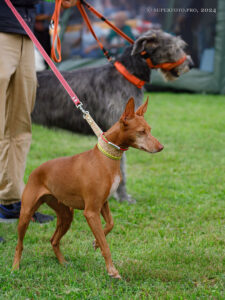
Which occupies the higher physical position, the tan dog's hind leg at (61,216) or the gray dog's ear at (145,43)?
the gray dog's ear at (145,43)

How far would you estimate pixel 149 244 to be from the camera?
3.58 metres

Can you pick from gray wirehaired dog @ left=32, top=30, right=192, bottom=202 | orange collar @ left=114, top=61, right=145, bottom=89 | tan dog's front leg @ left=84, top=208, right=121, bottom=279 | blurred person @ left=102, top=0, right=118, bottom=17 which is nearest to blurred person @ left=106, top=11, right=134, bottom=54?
blurred person @ left=102, top=0, right=118, bottom=17

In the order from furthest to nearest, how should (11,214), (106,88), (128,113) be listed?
(106,88) → (11,214) → (128,113)

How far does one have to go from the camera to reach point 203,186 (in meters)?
5.20

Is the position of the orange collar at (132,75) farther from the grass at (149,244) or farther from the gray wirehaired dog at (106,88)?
the grass at (149,244)

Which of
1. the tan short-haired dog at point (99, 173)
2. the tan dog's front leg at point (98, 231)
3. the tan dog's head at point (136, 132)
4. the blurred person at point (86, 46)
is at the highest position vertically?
the tan dog's head at point (136, 132)

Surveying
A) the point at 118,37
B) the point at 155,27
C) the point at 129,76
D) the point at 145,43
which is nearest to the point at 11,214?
the point at 129,76

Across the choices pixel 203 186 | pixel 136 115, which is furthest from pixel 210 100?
pixel 136 115

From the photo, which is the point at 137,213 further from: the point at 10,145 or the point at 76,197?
the point at 76,197

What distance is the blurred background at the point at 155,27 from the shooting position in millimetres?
11797

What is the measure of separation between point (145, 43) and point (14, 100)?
167 cm

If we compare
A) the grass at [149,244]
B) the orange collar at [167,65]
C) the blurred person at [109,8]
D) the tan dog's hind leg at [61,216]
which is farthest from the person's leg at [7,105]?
the blurred person at [109,8]

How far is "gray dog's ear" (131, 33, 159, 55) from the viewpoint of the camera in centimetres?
472

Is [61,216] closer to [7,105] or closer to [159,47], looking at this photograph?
[7,105]
